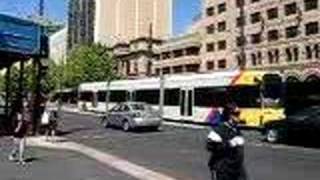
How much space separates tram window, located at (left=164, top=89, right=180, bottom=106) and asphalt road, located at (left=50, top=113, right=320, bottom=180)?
1132cm

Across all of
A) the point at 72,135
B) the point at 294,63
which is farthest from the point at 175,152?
the point at 294,63

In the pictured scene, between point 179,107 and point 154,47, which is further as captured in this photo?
point 154,47

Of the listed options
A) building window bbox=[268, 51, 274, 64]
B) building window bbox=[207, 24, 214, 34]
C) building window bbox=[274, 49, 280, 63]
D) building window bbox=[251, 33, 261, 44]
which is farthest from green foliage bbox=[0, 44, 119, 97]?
building window bbox=[274, 49, 280, 63]

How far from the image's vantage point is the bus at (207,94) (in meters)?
42.4

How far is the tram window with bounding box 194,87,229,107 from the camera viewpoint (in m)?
46.2

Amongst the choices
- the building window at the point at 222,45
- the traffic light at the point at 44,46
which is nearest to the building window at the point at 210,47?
the building window at the point at 222,45

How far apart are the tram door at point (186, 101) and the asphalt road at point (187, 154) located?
931cm

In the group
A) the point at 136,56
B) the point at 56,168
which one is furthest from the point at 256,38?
the point at 56,168

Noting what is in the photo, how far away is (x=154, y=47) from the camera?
13888 centimetres

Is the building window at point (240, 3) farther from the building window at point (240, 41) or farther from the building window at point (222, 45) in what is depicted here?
the building window at point (222, 45)

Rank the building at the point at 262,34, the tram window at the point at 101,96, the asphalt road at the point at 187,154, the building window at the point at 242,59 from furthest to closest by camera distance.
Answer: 1. the building window at the point at 242,59
2. the building at the point at 262,34
3. the tram window at the point at 101,96
4. the asphalt road at the point at 187,154

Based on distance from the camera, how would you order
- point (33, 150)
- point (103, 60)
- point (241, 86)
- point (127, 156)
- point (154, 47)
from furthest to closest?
point (154, 47)
point (103, 60)
point (241, 86)
point (33, 150)
point (127, 156)

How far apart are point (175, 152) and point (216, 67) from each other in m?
74.2

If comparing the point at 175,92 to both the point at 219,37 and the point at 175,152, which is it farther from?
the point at 219,37
